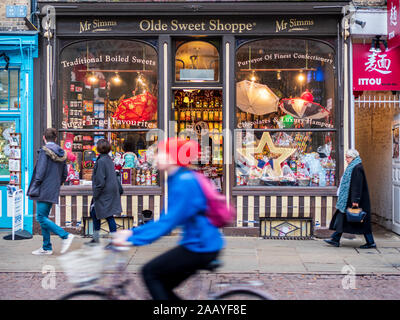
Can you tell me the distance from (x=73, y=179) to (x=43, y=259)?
243cm

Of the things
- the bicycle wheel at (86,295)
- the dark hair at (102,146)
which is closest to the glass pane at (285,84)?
the dark hair at (102,146)

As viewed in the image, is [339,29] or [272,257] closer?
[272,257]

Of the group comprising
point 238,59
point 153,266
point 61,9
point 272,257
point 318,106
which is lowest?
point 272,257

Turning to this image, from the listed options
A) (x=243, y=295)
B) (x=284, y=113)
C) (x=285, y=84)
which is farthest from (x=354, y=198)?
(x=243, y=295)

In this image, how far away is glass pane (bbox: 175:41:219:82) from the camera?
992cm

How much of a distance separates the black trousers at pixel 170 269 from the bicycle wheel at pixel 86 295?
0.55 metres

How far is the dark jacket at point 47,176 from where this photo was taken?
306 inches

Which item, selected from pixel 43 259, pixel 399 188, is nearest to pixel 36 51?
pixel 43 259

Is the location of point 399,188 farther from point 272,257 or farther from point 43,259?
point 43,259

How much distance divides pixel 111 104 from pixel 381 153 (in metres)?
6.19

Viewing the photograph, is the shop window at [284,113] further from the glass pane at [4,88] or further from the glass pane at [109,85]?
the glass pane at [4,88]

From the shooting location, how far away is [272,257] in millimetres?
8000

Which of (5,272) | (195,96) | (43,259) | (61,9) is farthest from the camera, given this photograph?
(195,96)

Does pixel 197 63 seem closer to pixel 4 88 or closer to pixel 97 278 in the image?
pixel 4 88
